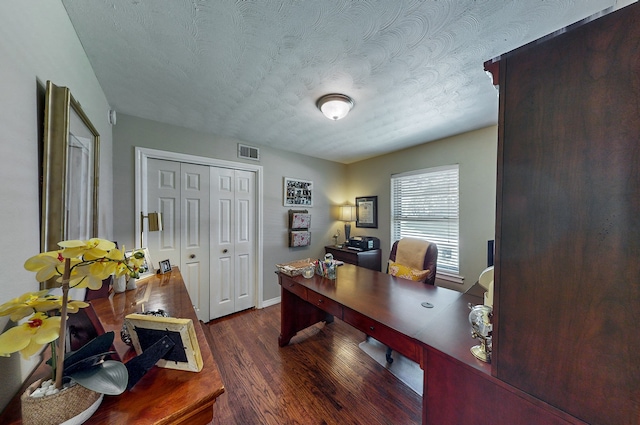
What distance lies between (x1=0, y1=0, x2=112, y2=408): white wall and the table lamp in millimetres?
3569

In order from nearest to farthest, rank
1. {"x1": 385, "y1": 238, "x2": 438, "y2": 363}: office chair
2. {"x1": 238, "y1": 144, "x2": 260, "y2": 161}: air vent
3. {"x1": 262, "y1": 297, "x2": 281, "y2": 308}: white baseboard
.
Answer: {"x1": 385, "y1": 238, "x2": 438, "y2": 363}: office chair
{"x1": 238, "y1": 144, "x2": 260, "y2": 161}: air vent
{"x1": 262, "y1": 297, "x2": 281, "y2": 308}: white baseboard

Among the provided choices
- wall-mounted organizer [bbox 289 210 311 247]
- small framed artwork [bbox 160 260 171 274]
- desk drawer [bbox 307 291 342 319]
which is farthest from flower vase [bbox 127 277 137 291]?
wall-mounted organizer [bbox 289 210 311 247]

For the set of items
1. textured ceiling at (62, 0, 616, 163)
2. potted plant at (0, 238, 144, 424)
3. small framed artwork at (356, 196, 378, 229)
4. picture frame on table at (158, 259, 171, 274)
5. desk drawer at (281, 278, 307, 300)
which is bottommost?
desk drawer at (281, 278, 307, 300)

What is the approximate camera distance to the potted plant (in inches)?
18.9

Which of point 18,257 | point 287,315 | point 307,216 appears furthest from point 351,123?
point 18,257

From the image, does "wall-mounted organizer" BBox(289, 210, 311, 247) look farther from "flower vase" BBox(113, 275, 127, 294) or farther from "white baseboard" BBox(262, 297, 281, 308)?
"flower vase" BBox(113, 275, 127, 294)

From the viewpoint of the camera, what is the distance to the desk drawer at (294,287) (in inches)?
77.0

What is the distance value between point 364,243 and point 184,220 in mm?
2558

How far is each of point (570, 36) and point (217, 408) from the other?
102 inches

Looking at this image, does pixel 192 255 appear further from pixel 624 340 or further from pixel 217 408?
pixel 624 340

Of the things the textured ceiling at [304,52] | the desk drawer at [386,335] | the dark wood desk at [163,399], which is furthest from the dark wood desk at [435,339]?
the textured ceiling at [304,52]

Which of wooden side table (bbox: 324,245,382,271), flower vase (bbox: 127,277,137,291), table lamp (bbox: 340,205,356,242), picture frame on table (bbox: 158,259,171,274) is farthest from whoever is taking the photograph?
table lamp (bbox: 340,205,356,242)

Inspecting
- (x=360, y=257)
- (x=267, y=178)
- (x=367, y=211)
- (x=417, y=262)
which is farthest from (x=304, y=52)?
(x=367, y=211)

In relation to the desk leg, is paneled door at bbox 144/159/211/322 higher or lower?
higher
